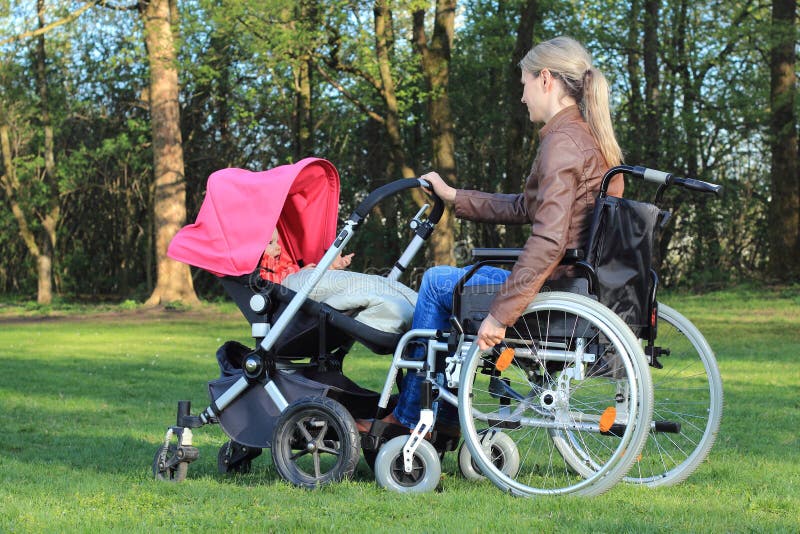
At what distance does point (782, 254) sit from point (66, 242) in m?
16.9

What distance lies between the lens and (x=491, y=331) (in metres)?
4.29

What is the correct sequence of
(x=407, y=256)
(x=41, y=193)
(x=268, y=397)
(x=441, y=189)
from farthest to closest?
(x=41, y=193), (x=407, y=256), (x=268, y=397), (x=441, y=189)

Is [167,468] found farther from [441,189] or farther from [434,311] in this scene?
[441,189]

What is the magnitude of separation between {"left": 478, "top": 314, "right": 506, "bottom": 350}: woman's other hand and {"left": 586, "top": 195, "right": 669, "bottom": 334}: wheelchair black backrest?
1.38 ft

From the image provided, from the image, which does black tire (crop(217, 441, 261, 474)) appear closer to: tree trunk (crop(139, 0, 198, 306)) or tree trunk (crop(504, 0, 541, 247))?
tree trunk (crop(504, 0, 541, 247))

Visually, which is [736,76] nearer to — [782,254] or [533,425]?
[782,254]

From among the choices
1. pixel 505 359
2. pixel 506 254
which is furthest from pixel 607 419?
pixel 506 254

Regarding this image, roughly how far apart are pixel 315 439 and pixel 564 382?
1163 millimetres

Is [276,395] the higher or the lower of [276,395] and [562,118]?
the lower

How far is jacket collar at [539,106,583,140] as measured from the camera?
→ 4527mm

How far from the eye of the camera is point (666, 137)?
75.6 ft

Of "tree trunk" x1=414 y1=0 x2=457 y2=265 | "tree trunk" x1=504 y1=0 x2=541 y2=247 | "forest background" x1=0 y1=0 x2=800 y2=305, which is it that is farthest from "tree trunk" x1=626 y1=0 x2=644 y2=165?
"tree trunk" x1=414 y1=0 x2=457 y2=265

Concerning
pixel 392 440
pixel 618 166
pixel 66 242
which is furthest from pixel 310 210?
pixel 66 242

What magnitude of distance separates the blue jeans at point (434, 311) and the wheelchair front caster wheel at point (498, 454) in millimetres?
182
